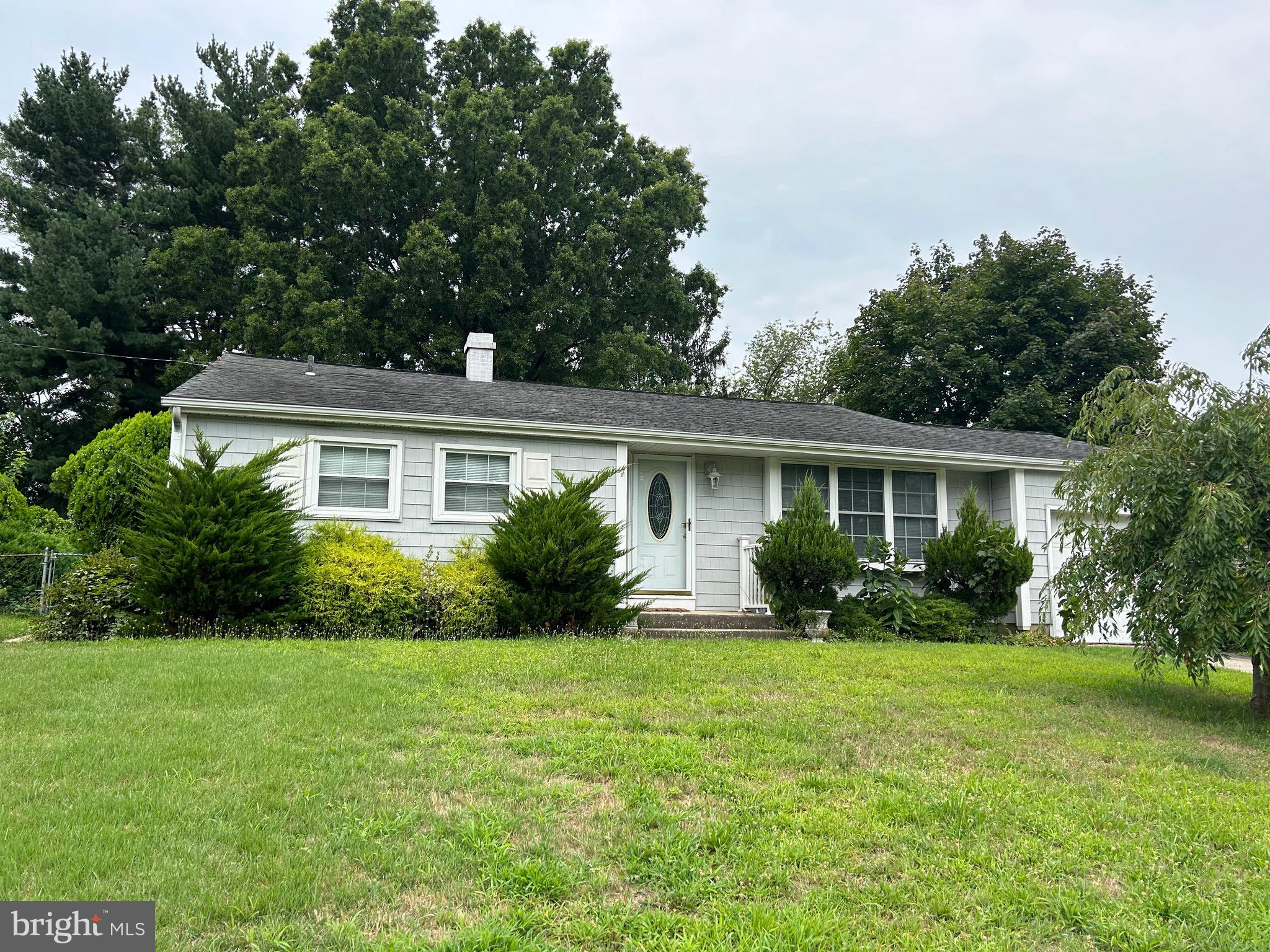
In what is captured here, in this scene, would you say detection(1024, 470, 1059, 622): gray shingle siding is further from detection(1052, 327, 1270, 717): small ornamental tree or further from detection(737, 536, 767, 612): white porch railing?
detection(1052, 327, 1270, 717): small ornamental tree

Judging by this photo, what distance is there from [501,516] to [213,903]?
28.4 feet

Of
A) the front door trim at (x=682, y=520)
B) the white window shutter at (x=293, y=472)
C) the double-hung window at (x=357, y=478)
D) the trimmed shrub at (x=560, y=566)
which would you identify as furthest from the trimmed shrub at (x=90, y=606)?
the front door trim at (x=682, y=520)

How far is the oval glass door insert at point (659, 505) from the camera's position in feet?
40.8

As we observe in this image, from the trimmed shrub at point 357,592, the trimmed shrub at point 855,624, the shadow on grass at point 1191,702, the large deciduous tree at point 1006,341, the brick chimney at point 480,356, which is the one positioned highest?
the large deciduous tree at point 1006,341

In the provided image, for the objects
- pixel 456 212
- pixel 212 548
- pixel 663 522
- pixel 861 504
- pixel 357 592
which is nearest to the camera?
pixel 212 548

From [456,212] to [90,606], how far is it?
1549cm

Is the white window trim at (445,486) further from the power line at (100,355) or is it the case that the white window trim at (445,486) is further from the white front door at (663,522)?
the power line at (100,355)

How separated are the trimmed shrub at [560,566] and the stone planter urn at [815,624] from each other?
94.1 inches

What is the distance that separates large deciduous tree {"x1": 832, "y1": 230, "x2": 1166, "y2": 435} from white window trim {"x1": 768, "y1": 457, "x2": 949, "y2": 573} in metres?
11.7

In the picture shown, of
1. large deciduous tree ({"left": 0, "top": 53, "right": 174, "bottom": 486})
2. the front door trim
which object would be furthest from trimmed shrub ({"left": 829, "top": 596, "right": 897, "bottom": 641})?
large deciduous tree ({"left": 0, "top": 53, "right": 174, "bottom": 486})

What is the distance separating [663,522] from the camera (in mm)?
12477

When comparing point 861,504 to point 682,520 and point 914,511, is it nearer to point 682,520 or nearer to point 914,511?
point 914,511

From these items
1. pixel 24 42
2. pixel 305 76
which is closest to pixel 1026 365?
pixel 305 76

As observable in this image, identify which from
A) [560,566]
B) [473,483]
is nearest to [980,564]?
[560,566]
